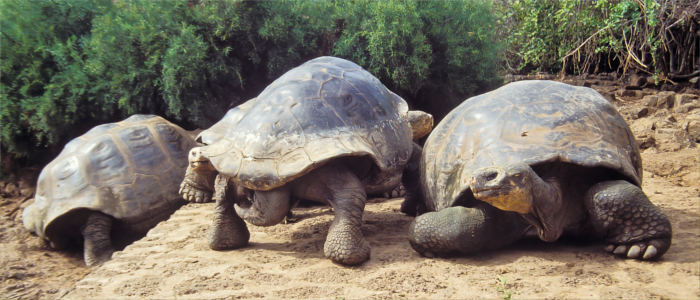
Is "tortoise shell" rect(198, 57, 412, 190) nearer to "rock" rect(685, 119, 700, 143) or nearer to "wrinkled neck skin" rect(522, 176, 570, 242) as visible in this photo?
"wrinkled neck skin" rect(522, 176, 570, 242)

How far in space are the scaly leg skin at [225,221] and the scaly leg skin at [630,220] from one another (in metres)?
2.07

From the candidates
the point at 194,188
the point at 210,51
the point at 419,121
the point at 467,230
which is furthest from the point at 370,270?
the point at 210,51

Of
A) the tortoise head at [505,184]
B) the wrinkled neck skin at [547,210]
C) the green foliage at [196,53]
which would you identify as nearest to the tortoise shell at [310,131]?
the tortoise head at [505,184]

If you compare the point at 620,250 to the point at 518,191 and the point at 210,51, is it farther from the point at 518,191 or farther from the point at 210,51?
the point at 210,51

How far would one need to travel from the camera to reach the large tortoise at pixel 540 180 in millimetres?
2369

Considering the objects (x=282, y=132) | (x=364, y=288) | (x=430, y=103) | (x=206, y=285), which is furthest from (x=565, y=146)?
(x=430, y=103)

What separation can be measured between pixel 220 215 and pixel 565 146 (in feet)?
6.75

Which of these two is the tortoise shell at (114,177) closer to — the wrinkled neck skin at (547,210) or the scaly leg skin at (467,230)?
the scaly leg skin at (467,230)

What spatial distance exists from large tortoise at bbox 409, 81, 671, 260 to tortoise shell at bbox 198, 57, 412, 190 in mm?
444

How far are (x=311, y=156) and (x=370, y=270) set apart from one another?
0.70 m

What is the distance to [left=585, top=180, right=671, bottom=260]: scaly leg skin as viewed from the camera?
7.79ft

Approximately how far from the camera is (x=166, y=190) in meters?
4.43

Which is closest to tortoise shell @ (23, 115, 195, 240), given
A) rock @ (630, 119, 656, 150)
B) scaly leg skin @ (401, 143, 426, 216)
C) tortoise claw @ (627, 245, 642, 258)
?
scaly leg skin @ (401, 143, 426, 216)

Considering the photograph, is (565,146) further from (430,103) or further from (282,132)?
(430,103)
